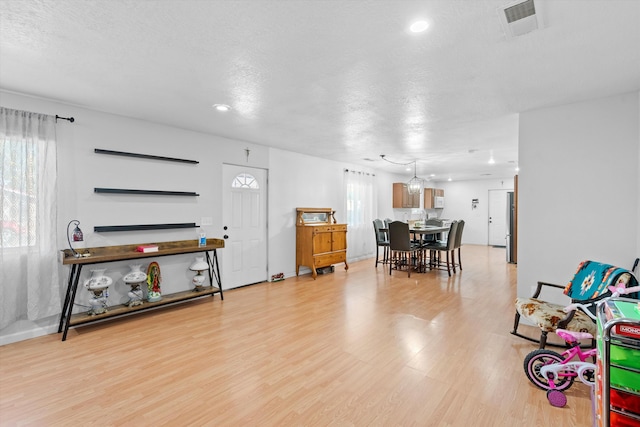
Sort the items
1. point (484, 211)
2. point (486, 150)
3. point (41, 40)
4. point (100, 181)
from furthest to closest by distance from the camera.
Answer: point (484, 211) → point (486, 150) → point (100, 181) → point (41, 40)

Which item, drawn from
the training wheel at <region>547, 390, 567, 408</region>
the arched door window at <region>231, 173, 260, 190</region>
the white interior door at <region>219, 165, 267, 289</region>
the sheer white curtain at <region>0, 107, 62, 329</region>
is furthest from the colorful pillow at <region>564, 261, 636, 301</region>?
the sheer white curtain at <region>0, 107, 62, 329</region>

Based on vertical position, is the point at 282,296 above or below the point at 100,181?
below

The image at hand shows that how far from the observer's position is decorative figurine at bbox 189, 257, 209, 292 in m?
4.14

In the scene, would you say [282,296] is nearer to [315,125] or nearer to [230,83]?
[315,125]

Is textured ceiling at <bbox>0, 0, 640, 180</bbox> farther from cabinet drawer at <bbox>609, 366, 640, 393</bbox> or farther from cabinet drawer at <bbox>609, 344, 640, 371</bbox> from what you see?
cabinet drawer at <bbox>609, 366, 640, 393</bbox>

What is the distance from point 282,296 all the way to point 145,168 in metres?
2.65

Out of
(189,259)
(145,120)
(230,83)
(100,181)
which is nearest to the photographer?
(230,83)

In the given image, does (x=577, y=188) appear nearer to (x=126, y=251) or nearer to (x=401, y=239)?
(x=401, y=239)

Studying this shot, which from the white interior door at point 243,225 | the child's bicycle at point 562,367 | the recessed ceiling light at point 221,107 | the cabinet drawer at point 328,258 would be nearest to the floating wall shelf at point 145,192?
the white interior door at point 243,225

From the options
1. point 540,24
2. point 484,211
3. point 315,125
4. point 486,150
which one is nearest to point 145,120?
point 315,125

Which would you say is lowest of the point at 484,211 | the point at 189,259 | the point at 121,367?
the point at 121,367

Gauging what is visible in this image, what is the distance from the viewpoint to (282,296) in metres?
4.50

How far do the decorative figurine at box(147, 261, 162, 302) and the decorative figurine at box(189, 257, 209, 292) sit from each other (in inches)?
18.5

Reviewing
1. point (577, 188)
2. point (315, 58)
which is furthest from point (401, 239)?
point (315, 58)
